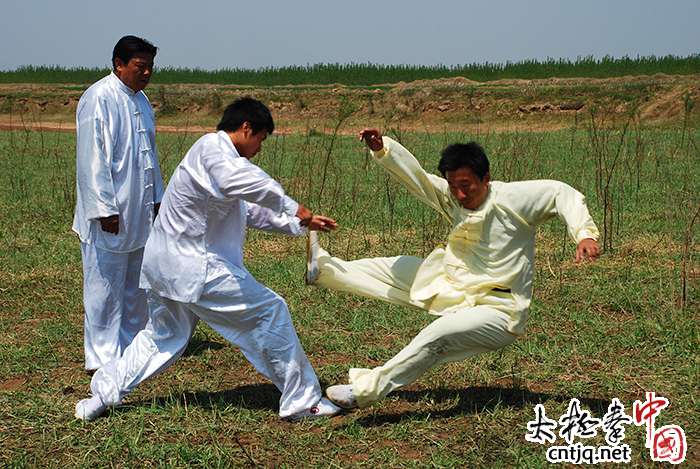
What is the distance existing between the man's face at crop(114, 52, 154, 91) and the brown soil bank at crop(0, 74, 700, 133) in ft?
52.3

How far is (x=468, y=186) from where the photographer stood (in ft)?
12.2

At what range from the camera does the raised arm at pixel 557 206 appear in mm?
3412

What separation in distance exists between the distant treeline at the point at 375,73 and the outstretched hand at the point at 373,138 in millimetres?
25543

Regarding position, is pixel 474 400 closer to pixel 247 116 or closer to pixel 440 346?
pixel 440 346

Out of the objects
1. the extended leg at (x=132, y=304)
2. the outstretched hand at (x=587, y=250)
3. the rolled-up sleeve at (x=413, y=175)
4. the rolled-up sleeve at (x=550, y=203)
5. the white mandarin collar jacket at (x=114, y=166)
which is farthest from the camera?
the extended leg at (x=132, y=304)

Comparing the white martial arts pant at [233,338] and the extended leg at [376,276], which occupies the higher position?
the extended leg at [376,276]

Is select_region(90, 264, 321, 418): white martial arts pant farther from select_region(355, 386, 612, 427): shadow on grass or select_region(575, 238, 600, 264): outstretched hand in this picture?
select_region(575, 238, 600, 264): outstretched hand

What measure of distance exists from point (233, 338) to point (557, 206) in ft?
4.99

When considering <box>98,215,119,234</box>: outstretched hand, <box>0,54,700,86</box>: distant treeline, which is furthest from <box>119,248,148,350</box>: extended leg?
<box>0,54,700,86</box>: distant treeline

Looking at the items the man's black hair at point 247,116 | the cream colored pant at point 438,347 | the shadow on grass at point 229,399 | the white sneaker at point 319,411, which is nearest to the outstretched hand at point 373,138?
the man's black hair at point 247,116

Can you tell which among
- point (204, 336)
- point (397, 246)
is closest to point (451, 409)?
point (204, 336)

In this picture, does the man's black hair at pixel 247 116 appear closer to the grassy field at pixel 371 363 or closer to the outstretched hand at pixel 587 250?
the grassy field at pixel 371 363

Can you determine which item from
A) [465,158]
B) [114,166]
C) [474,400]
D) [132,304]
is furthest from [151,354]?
[465,158]

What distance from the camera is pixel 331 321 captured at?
17.9ft
